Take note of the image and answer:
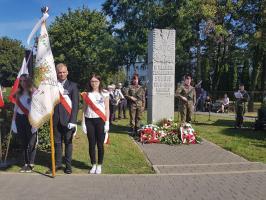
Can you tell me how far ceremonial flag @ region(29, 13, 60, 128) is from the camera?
849 cm

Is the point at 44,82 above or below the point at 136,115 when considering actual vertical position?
above

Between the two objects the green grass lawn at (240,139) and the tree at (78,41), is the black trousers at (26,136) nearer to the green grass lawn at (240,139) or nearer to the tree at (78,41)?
the green grass lawn at (240,139)

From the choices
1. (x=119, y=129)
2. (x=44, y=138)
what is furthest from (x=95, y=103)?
(x=119, y=129)

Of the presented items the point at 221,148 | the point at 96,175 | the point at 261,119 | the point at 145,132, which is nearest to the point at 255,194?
the point at 96,175

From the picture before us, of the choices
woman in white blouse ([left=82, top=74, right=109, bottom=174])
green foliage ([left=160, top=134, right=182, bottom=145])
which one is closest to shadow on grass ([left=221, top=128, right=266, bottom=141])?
green foliage ([left=160, top=134, right=182, bottom=145])

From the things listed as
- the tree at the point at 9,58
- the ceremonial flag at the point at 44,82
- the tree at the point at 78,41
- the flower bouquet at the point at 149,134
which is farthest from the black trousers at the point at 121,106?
the tree at the point at 9,58

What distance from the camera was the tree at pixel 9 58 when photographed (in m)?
69.6

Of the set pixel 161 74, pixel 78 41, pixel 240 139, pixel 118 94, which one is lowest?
pixel 240 139

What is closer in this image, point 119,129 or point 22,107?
point 22,107

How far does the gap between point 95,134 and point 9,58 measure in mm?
66575

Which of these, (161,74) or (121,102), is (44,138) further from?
(121,102)

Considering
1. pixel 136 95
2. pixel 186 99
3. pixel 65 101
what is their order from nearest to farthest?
1. pixel 65 101
2. pixel 136 95
3. pixel 186 99

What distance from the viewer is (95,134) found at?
8.97 meters

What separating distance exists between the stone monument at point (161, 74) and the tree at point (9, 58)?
178ft
